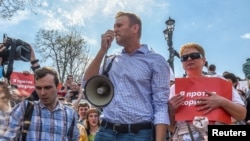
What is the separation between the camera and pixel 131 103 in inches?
131

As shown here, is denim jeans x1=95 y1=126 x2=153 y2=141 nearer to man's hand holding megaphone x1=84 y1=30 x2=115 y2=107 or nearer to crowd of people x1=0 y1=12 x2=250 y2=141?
crowd of people x1=0 y1=12 x2=250 y2=141

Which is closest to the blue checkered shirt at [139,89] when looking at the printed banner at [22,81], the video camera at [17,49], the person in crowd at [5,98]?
the person in crowd at [5,98]

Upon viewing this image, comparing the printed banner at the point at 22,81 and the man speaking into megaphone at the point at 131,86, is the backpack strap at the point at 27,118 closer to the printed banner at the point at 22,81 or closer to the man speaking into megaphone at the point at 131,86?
the man speaking into megaphone at the point at 131,86

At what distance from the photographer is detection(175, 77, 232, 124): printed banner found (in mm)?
3318

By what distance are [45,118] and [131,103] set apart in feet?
3.04

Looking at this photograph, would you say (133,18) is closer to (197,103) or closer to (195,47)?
(195,47)

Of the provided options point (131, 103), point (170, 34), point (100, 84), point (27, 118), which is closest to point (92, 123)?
point (27, 118)

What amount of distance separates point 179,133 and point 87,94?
0.84 m

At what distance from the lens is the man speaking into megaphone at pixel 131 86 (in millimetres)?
3262

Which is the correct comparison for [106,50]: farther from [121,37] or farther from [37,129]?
[37,129]

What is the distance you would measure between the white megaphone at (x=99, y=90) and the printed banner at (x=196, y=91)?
0.59 m

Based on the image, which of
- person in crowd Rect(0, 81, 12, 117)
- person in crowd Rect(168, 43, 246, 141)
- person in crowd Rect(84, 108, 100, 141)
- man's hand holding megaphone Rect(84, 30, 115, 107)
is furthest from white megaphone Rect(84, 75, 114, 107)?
person in crowd Rect(84, 108, 100, 141)

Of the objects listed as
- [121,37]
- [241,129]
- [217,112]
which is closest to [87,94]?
[121,37]

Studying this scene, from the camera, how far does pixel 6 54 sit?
14.9 ft
